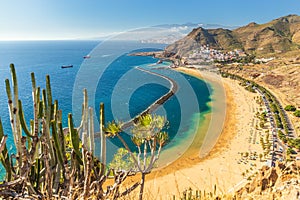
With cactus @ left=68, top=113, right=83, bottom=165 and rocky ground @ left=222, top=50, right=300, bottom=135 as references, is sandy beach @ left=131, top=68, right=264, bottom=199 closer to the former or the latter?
rocky ground @ left=222, top=50, right=300, bottom=135

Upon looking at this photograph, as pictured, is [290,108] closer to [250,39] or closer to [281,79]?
[281,79]

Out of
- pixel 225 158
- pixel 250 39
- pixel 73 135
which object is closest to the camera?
pixel 73 135

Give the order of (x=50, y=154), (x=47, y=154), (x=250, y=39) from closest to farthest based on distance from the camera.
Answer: (x=47, y=154)
(x=50, y=154)
(x=250, y=39)

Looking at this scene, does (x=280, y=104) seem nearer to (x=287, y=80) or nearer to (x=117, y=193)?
(x=287, y=80)

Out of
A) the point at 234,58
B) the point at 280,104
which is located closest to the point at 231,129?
the point at 280,104

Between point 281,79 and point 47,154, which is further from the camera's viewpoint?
point 281,79

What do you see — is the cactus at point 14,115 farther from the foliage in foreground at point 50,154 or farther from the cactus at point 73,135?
the cactus at point 73,135

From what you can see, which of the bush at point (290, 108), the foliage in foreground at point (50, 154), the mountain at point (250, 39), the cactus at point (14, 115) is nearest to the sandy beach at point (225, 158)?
the bush at point (290, 108)

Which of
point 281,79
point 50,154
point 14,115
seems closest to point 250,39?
point 281,79

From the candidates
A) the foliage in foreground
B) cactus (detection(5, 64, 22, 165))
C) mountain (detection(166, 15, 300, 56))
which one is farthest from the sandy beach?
mountain (detection(166, 15, 300, 56))
